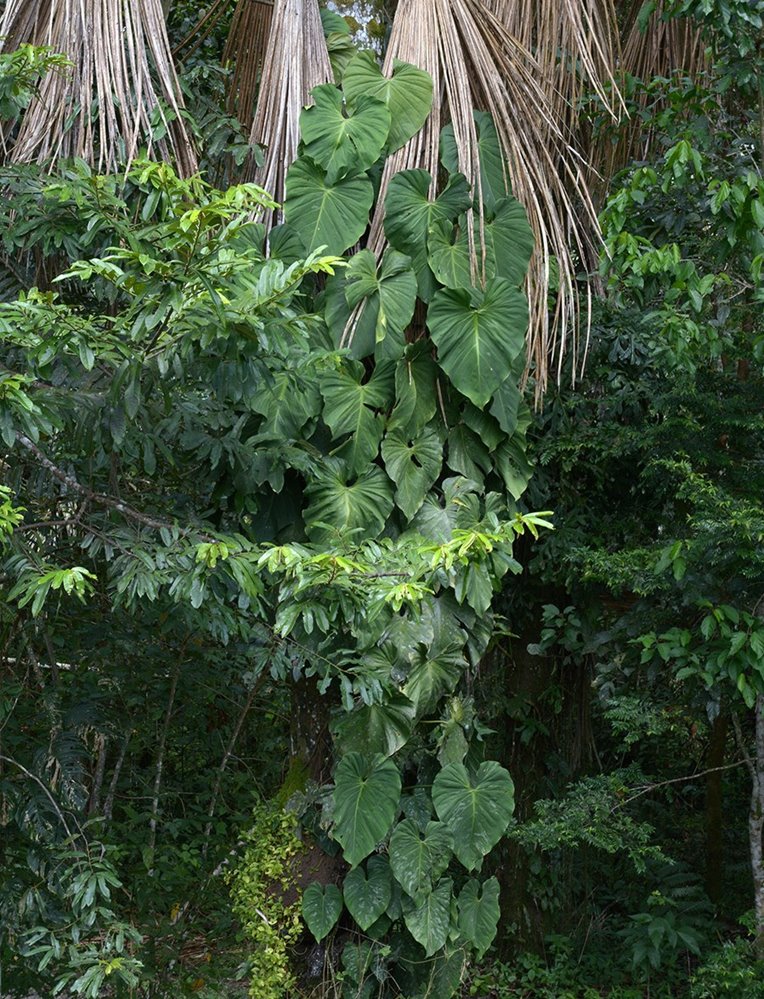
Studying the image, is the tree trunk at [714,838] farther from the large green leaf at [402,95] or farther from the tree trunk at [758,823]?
the large green leaf at [402,95]

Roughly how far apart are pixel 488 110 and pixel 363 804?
202 centimetres

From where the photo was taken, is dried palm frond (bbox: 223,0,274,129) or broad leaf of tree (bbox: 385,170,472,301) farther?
dried palm frond (bbox: 223,0,274,129)

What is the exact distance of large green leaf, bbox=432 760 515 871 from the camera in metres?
3.41

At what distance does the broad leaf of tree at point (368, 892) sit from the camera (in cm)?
338

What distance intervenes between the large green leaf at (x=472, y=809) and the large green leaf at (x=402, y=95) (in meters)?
1.79

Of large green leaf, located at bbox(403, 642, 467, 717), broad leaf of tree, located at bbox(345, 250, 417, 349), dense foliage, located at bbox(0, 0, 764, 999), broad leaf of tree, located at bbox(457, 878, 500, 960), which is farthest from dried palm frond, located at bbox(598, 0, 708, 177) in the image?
broad leaf of tree, located at bbox(457, 878, 500, 960)

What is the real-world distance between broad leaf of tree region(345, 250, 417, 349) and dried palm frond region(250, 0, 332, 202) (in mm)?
376

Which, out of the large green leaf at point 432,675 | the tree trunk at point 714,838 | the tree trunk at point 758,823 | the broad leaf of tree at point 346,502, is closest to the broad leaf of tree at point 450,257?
the broad leaf of tree at point 346,502

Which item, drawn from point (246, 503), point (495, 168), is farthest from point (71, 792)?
point (495, 168)

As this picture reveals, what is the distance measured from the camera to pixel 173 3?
4.70 m

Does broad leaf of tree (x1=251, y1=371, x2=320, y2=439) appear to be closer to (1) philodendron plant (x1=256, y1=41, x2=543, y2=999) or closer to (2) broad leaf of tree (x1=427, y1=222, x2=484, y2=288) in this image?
(1) philodendron plant (x1=256, y1=41, x2=543, y2=999)

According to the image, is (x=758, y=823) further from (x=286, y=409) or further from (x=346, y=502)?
(x=286, y=409)

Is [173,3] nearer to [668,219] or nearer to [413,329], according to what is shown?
[413,329]

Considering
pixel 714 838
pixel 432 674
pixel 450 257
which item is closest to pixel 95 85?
pixel 450 257
